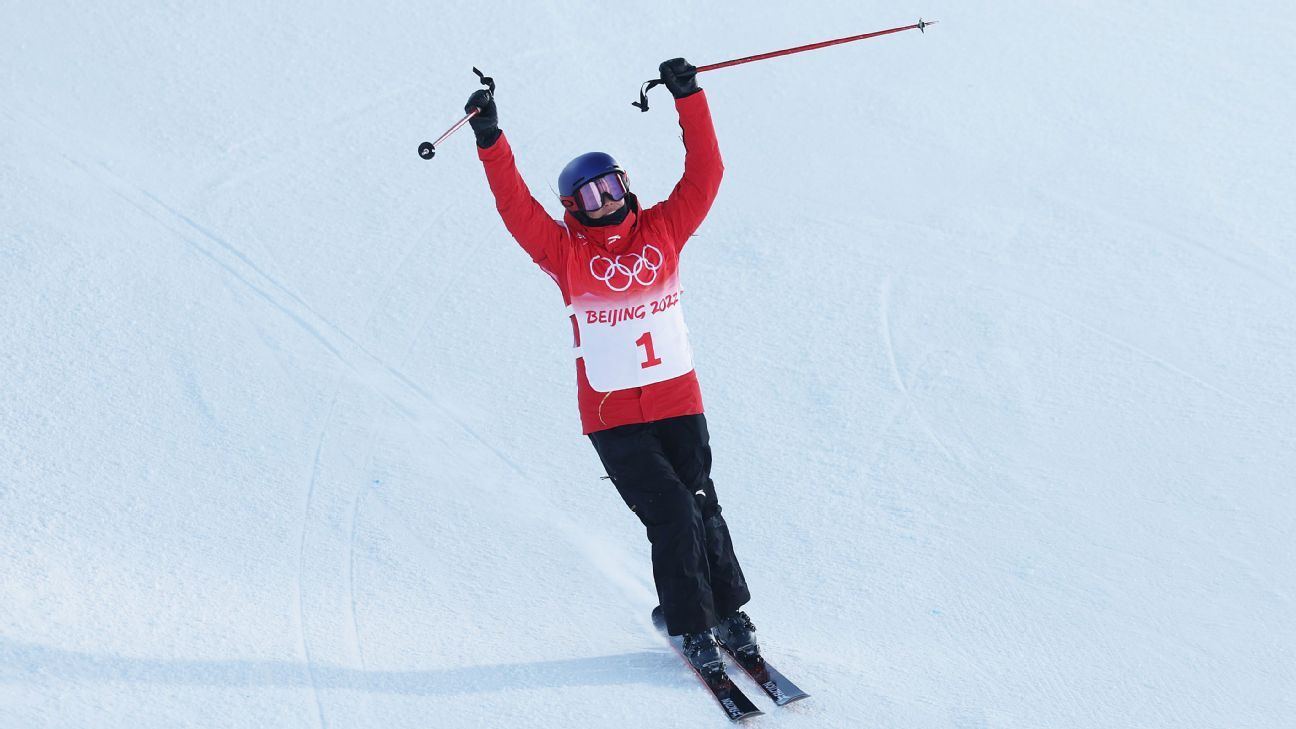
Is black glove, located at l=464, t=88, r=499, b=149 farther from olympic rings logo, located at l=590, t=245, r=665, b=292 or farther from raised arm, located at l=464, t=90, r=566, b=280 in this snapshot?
olympic rings logo, located at l=590, t=245, r=665, b=292

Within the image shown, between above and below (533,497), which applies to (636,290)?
above

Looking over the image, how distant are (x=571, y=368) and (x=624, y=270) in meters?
1.73

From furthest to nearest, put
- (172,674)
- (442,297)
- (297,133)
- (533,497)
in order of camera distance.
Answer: (297,133), (442,297), (533,497), (172,674)

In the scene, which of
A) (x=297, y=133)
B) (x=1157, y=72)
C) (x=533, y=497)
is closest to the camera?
(x=533, y=497)

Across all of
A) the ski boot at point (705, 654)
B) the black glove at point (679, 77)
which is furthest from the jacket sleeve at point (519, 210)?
A: the ski boot at point (705, 654)

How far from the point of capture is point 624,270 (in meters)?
3.92

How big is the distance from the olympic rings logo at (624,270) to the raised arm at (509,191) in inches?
4.8

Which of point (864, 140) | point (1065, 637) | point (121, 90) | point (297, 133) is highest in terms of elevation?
point (121, 90)

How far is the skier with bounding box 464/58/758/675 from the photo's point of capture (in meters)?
A: 3.85

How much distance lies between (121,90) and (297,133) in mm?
998

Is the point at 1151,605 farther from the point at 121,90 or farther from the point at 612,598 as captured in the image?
the point at 121,90

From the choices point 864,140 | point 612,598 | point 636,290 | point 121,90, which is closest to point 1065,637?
point 612,598

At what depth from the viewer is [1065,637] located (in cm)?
416

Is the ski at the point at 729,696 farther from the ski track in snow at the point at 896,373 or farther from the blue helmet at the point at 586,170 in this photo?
the ski track in snow at the point at 896,373
